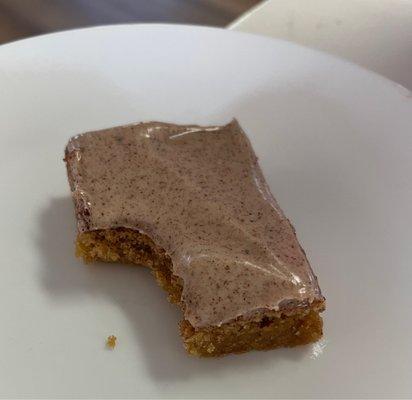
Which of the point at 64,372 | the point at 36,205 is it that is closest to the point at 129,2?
the point at 36,205

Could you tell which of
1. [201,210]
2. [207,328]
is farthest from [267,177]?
[207,328]

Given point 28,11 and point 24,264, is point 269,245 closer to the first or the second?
point 24,264

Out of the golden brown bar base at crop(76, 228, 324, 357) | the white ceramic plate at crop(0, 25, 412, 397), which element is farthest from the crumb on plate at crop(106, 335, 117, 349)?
the golden brown bar base at crop(76, 228, 324, 357)

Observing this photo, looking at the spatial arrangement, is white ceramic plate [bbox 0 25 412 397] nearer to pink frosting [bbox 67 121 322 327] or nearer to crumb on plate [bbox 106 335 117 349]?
crumb on plate [bbox 106 335 117 349]

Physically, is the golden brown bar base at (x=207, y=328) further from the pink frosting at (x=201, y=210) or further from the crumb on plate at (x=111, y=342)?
the crumb on plate at (x=111, y=342)

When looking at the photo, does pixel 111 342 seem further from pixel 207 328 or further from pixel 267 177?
pixel 267 177
